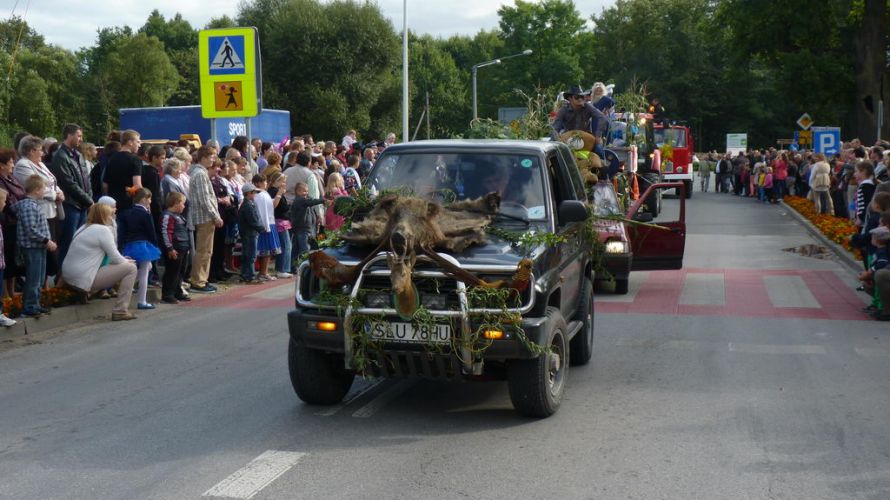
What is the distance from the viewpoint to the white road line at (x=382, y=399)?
290 inches

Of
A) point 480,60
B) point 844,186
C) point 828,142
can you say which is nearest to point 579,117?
point 844,186

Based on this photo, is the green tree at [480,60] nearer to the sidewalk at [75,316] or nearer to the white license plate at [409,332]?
the sidewalk at [75,316]

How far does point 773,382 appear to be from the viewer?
8508 millimetres

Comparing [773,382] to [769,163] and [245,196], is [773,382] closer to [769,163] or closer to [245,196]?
[245,196]

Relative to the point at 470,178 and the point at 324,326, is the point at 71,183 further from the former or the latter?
the point at 324,326

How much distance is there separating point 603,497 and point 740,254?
15815 mm

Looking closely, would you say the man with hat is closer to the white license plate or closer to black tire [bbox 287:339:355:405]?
black tire [bbox 287:339:355:405]

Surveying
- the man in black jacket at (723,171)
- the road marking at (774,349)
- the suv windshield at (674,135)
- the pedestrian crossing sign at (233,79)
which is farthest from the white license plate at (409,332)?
the man in black jacket at (723,171)

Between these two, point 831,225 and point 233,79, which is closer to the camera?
point 233,79

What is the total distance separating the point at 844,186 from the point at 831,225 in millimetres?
1868

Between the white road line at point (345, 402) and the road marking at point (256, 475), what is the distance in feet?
3.34

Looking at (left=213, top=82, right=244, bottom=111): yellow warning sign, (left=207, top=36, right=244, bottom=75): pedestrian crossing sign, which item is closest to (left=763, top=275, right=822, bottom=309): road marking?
(left=213, top=82, right=244, bottom=111): yellow warning sign

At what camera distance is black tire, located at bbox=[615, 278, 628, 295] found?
46.7ft

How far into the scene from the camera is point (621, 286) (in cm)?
1434
